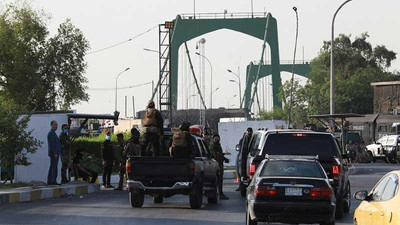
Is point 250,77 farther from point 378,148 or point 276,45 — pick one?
point 378,148

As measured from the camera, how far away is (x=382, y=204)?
38.0 ft

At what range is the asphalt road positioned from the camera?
63.4 ft

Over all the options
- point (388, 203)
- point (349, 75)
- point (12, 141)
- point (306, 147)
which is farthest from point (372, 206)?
point (349, 75)

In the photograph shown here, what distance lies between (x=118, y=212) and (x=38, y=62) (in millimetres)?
50749

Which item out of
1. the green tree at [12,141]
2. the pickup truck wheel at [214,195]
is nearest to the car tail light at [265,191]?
the pickup truck wheel at [214,195]

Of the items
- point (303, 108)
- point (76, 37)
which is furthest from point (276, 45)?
point (76, 37)

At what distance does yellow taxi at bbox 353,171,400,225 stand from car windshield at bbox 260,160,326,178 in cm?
367

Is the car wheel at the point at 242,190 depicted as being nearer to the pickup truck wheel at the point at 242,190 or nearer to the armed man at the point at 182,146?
the pickup truck wheel at the point at 242,190

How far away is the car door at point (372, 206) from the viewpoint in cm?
1204

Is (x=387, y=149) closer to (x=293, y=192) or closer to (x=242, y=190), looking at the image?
(x=242, y=190)

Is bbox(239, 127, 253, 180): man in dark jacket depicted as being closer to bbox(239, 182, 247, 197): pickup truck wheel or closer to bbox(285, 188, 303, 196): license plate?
bbox(239, 182, 247, 197): pickup truck wheel

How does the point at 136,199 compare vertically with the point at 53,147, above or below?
below

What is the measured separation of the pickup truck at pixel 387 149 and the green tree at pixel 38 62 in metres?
20.9

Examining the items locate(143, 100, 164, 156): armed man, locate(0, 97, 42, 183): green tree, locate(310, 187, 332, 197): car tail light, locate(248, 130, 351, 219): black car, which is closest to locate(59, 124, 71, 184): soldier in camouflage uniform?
locate(0, 97, 42, 183): green tree
